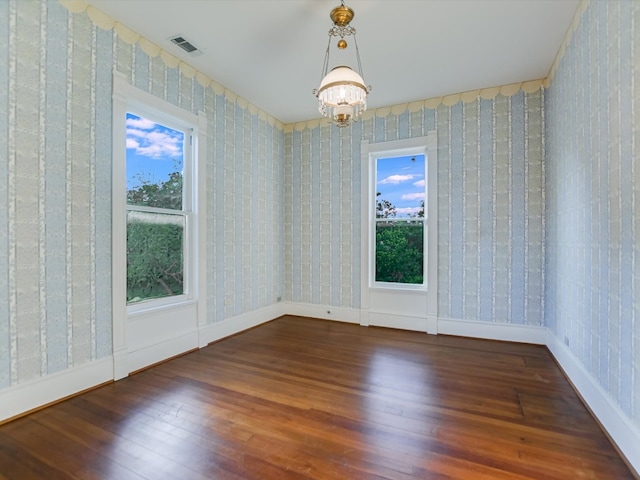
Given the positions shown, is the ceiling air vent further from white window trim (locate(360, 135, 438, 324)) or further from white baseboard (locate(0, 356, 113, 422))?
white baseboard (locate(0, 356, 113, 422))

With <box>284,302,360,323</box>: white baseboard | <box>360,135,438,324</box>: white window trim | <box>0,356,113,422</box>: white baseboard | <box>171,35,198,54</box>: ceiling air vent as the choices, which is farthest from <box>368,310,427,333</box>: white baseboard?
<box>171,35,198,54</box>: ceiling air vent

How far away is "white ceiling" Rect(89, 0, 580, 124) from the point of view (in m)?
2.51

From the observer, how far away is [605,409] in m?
1.99

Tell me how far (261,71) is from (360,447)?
3.62m

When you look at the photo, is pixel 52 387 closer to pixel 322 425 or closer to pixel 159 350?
pixel 159 350

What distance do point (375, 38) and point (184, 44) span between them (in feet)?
5.93

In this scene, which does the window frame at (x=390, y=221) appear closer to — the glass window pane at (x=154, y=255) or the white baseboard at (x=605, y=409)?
the white baseboard at (x=605, y=409)

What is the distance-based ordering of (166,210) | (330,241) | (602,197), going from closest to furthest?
(602,197)
(166,210)
(330,241)

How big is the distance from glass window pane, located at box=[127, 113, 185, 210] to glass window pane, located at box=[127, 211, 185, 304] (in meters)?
0.16

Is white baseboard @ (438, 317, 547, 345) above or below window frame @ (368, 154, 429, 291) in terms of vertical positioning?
below

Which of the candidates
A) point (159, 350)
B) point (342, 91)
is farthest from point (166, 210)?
point (342, 91)

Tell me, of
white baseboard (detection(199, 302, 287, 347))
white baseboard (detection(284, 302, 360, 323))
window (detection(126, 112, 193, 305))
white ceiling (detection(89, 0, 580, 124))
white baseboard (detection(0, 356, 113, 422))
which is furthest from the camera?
white baseboard (detection(284, 302, 360, 323))

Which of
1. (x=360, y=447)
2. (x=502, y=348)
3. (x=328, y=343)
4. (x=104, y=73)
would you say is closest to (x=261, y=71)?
(x=104, y=73)

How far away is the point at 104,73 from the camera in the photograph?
2645 mm
